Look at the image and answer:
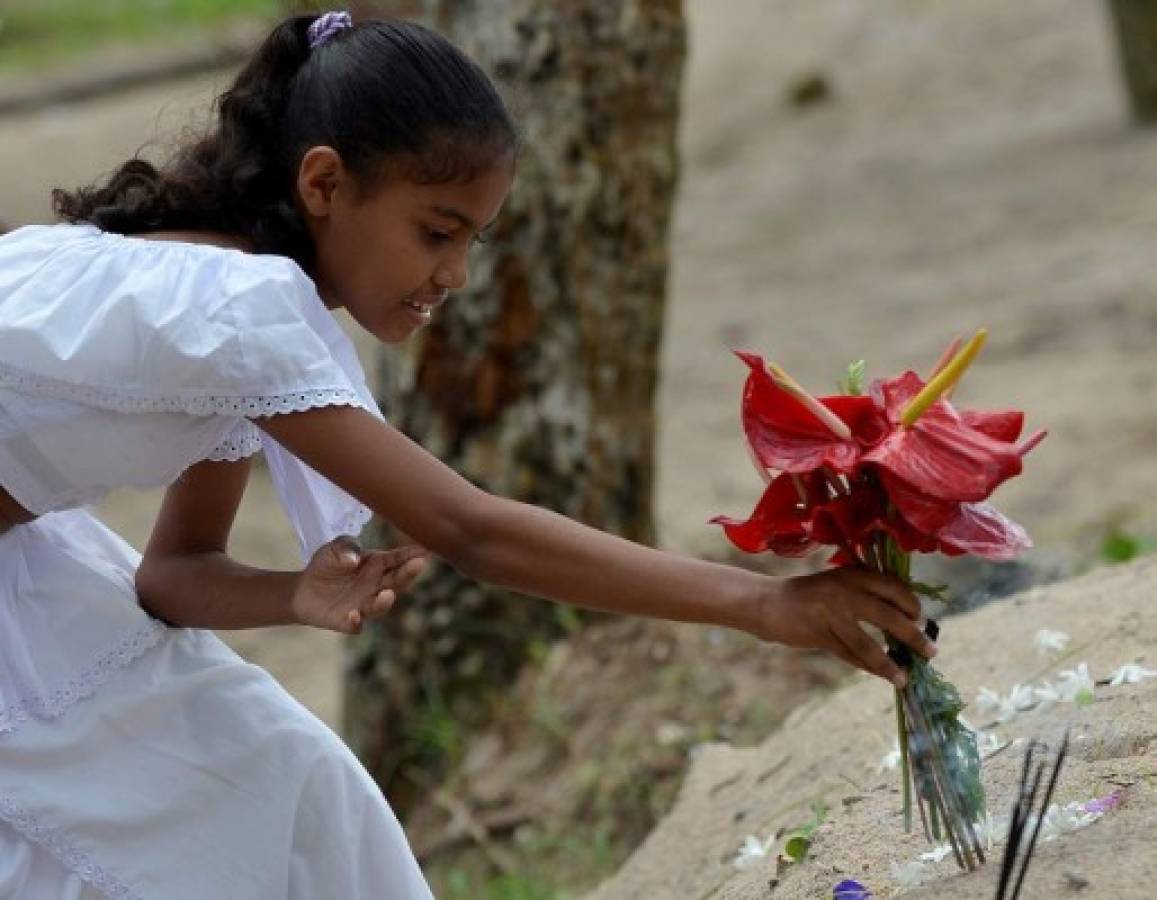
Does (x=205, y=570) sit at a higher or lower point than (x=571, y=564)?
lower

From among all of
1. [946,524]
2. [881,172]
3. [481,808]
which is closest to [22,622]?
[946,524]

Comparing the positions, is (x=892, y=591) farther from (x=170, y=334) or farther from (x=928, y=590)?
(x=170, y=334)

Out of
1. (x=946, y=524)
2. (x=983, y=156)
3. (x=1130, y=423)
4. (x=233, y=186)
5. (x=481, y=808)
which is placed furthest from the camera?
(x=983, y=156)

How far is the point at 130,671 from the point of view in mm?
2896

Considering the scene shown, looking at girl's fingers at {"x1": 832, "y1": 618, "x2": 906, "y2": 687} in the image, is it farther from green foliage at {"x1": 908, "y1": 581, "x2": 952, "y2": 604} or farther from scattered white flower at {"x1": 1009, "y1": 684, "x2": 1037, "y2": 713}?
scattered white flower at {"x1": 1009, "y1": 684, "x2": 1037, "y2": 713}

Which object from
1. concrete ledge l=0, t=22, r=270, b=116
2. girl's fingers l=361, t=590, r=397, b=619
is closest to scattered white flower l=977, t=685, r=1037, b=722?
girl's fingers l=361, t=590, r=397, b=619

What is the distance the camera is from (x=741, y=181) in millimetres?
13484

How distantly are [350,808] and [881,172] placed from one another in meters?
10.5

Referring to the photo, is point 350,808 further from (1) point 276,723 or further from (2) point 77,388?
(2) point 77,388

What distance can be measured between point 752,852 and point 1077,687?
603 mm

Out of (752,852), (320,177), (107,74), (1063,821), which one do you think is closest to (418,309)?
(320,177)

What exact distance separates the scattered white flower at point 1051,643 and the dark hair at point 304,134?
1627 millimetres

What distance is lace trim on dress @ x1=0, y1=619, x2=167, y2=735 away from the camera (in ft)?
9.29

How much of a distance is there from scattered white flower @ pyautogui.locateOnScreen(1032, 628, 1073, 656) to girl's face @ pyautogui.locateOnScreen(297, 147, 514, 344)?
5.23 ft
